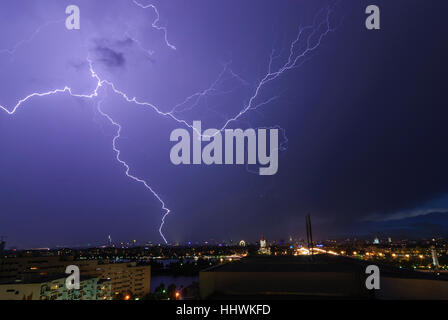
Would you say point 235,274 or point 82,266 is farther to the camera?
point 82,266

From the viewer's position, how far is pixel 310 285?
739 cm

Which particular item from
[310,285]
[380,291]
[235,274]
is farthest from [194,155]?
[380,291]
